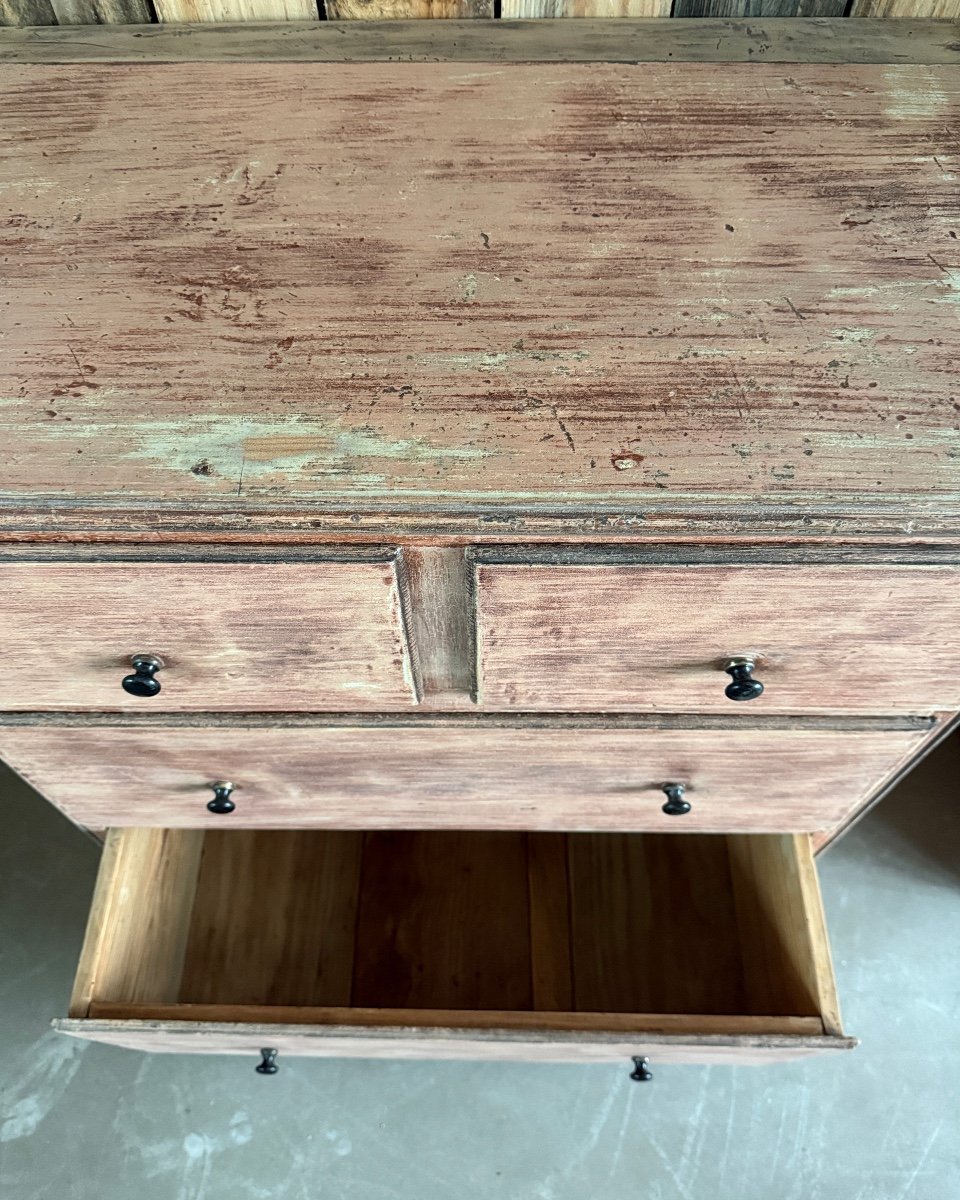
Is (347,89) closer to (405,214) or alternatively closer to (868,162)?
(405,214)

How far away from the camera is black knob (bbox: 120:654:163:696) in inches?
23.0

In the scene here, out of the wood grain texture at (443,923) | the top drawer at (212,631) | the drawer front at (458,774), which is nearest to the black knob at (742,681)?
the drawer front at (458,774)

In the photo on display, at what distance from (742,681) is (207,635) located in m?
0.35

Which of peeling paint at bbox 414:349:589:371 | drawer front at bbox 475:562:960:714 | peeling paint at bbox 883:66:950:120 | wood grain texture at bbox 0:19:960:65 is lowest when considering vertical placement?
drawer front at bbox 475:562:960:714

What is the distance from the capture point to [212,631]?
573mm

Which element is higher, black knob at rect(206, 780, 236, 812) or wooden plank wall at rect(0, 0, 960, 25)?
wooden plank wall at rect(0, 0, 960, 25)

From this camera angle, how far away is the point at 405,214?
588 mm

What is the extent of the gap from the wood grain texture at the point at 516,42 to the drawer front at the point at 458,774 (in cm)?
51

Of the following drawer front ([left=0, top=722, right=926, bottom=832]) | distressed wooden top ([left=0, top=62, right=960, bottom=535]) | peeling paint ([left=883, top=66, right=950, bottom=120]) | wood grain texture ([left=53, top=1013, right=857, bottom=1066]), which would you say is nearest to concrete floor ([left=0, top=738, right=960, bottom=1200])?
wood grain texture ([left=53, top=1013, right=857, bottom=1066])

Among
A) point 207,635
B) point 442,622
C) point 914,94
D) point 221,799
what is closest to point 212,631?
point 207,635

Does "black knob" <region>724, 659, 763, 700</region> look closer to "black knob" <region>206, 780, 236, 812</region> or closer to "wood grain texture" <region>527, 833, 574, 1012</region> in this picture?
"black knob" <region>206, 780, 236, 812</region>

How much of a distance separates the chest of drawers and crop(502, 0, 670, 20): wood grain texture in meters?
0.05

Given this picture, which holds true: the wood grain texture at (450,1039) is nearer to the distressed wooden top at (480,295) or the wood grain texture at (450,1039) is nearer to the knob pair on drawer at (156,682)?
the knob pair on drawer at (156,682)

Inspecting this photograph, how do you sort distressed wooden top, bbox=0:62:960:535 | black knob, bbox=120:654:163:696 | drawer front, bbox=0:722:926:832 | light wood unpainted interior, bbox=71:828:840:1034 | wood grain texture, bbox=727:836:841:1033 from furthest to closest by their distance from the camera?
light wood unpainted interior, bbox=71:828:840:1034
wood grain texture, bbox=727:836:841:1033
drawer front, bbox=0:722:926:832
black knob, bbox=120:654:163:696
distressed wooden top, bbox=0:62:960:535
